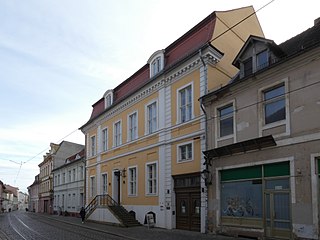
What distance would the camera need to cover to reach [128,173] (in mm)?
29484

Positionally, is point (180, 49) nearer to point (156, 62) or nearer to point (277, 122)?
point (156, 62)

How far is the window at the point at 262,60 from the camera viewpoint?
1792 cm

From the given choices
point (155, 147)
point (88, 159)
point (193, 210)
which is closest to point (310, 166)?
point (193, 210)

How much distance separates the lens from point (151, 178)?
86.2ft

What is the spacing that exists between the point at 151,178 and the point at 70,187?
2758 cm

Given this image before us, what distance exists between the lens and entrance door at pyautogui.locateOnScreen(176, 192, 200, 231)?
21.3m

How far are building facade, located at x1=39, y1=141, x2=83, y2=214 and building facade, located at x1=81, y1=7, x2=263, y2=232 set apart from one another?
36831 millimetres

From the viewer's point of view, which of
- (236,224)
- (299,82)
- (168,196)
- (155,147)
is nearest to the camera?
(299,82)

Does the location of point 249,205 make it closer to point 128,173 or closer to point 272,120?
point 272,120

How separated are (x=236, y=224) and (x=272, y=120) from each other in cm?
501

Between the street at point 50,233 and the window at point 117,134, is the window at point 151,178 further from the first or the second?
the window at point 117,134

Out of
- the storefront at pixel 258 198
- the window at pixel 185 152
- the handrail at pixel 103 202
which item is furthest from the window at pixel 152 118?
the storefront at pixel 258 198

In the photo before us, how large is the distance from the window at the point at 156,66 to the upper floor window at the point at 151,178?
6175 millimetres

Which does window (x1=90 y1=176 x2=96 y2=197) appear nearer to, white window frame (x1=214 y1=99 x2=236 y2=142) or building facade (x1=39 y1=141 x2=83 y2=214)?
white window frame (x1=214 y1=99 x2=236 y2=142)
